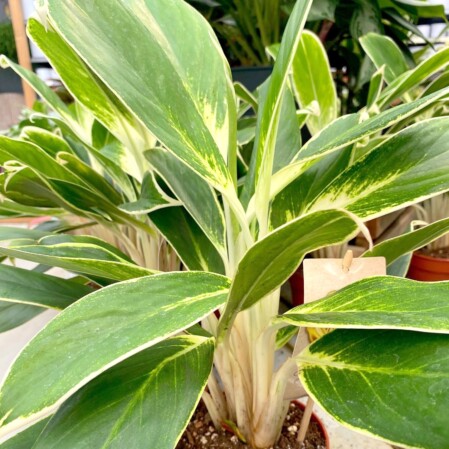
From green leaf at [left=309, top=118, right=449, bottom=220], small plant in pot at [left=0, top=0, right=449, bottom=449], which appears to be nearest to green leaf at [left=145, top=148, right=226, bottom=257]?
small plant in pot at [left=0, top=0, right=449, bottom=449]

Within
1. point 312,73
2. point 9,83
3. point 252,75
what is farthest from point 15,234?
point 9,83

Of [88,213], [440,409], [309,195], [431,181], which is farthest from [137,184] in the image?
[440,409]

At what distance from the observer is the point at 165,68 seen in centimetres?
39

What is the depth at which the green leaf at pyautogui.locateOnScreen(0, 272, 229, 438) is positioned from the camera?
0.85 feet

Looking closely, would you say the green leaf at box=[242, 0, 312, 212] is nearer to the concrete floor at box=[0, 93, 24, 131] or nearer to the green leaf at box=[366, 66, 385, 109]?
the green leaf at box=[366, 66, 385, 109]

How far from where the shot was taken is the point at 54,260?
Result: 1.19 ft

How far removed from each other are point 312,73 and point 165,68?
21.8 inches

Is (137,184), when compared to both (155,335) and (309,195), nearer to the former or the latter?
(309,195)

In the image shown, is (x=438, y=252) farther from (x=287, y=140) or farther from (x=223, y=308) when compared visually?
(x=223, y=308)

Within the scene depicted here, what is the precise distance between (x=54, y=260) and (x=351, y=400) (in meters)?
0.24

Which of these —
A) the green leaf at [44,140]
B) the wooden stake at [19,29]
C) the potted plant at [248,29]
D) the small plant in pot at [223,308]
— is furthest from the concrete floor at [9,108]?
the small plant in pot at [223,308]

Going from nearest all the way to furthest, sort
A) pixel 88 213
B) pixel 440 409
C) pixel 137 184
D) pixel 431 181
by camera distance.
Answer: pixel 440 409 < pixel 431 181 < pixel 88 213 < pixel 137 184

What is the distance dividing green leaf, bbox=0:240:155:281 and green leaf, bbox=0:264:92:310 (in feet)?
0.10

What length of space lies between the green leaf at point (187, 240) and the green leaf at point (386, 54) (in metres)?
0.58
